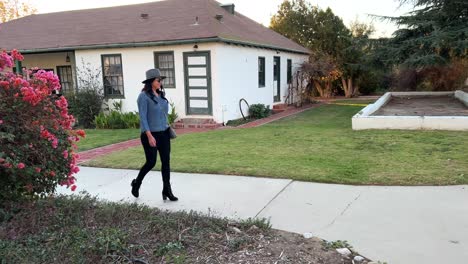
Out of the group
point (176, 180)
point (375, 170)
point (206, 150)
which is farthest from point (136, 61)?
point (375, 170)

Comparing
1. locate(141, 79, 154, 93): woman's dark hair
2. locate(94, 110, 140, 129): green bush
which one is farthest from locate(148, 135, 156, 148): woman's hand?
locate(94, 110, 140, 129): green bush

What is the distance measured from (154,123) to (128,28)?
38.2 ft

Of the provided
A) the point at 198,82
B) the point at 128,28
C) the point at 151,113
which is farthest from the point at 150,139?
the point at 128,28

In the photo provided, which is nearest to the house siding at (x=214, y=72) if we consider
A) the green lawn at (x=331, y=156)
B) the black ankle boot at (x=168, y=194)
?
the green lawn at (x=331, y=156)

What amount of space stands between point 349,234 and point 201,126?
9797 millimetres

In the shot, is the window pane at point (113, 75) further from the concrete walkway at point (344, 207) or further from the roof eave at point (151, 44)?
the concrete walkway at point (344, 207)

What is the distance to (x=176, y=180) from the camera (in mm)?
6391

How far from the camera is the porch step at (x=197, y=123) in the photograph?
1344 cm

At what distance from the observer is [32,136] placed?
4371mm

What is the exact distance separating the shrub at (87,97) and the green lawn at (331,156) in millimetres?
6038

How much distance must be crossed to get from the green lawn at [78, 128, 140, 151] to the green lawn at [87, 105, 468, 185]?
1665mm

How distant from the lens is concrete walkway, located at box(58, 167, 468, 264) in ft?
12.4

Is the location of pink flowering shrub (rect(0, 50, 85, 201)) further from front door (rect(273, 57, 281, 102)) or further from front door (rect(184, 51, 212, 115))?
front door (rect(273, 57, 281, 102))

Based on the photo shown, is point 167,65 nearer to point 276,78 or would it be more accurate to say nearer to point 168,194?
point 276,78
